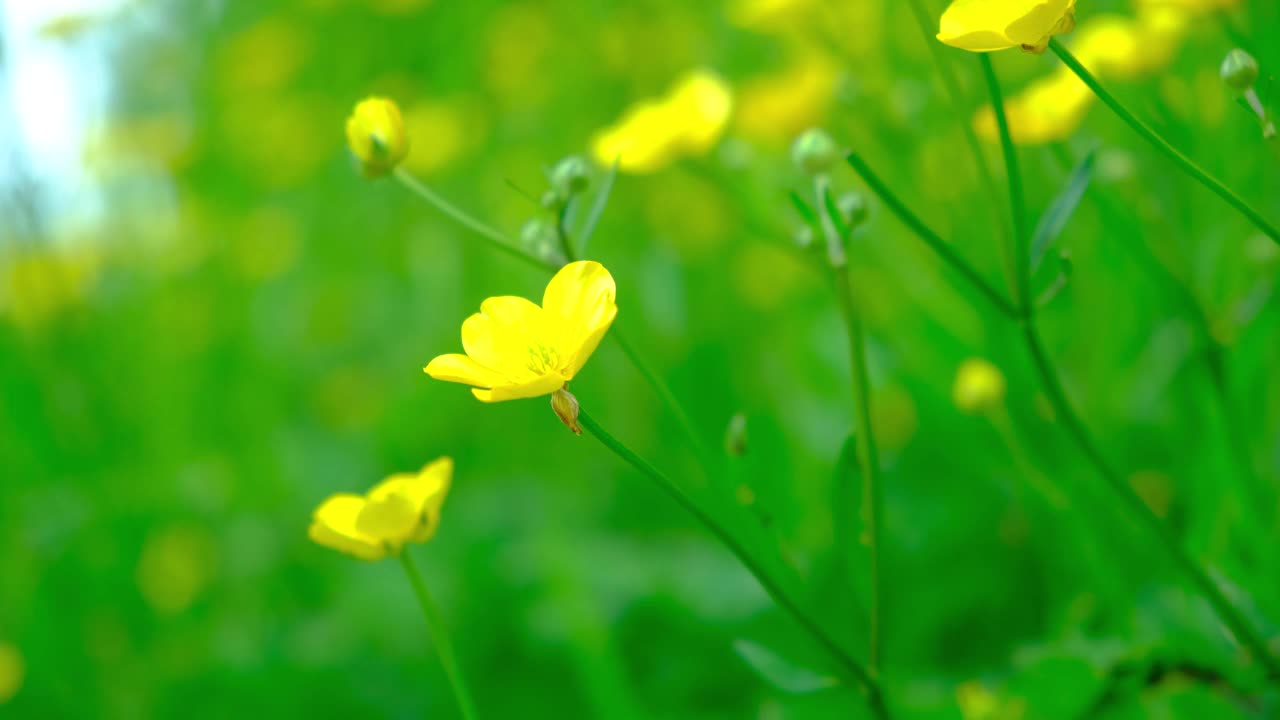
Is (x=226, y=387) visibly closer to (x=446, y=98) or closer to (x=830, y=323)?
(x=446, y=98)

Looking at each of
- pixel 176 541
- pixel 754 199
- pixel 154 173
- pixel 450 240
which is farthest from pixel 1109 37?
pixel 154 173

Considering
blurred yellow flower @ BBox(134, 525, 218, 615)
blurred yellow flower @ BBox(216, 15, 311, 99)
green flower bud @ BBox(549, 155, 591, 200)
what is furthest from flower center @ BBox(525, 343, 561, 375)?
blurred yellow flower @ BBox(216, 15, 311, 99)

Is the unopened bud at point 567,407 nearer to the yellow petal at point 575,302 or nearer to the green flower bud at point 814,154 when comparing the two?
the yellow petal at point 575,302

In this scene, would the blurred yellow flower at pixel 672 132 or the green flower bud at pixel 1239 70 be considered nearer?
the green flower bud at pixel 1239 70

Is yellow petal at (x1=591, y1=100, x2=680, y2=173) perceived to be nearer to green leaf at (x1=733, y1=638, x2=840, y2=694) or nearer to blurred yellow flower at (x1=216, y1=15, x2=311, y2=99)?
green leaf at (x1=733, y1=638, x2=840, y2=694)

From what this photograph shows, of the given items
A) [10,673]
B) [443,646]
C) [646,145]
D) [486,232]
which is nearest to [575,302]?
[486,232]

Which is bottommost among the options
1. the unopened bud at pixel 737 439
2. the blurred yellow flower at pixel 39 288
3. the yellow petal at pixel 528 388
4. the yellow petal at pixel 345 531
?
the blurred yellow flower at pixel 39 288

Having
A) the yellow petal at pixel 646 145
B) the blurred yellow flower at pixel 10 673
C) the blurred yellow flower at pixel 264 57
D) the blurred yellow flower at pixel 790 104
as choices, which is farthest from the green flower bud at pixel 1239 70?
the blurred yellow flower at pixel 264 57

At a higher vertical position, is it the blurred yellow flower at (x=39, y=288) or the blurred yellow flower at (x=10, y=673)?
the blurred yellow flower at (x=39, y=288)
